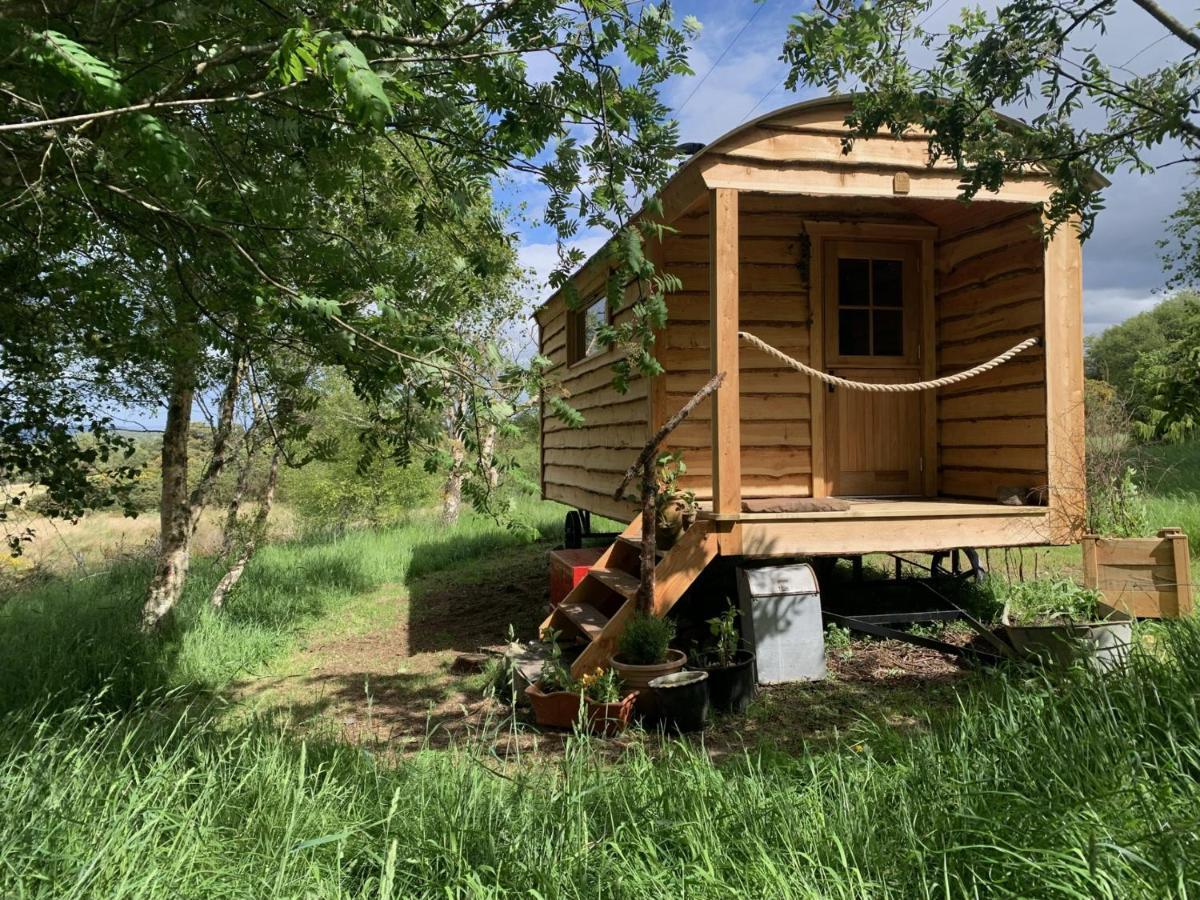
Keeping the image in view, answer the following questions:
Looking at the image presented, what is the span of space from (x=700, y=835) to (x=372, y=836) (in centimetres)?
100

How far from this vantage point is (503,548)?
510 inches

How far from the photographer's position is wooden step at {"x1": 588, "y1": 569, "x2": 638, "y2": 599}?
206 inches

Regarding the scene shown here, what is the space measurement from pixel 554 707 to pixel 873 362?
157 inches

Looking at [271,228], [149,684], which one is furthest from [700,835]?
[149,684]

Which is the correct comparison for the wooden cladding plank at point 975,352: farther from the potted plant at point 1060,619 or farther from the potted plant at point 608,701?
the potted plant at point 608,701

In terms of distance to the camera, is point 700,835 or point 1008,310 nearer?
point 700,835

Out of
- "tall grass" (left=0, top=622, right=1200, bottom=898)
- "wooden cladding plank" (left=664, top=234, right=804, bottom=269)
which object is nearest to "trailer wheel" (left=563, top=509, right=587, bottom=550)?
"wooden cladding plank" (left=664, top=234, right=804, bottom=269)

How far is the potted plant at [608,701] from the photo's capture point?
4.40 metres

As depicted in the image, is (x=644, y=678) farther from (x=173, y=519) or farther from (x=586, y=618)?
(x=173, y=519)

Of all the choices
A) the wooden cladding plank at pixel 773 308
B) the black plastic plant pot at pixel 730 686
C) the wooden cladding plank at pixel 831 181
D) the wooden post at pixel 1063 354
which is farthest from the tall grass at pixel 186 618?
the wooden post at pixel 1063 354

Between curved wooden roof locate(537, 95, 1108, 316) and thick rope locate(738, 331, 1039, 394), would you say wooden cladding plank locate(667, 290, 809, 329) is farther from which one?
curved wooden roof locate(537, 95, 1108, 316)

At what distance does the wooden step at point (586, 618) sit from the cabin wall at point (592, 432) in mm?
891

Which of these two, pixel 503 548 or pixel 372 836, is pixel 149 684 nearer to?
pixel 372 836

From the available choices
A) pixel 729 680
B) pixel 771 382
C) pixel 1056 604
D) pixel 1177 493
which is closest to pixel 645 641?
pixel 729 680
